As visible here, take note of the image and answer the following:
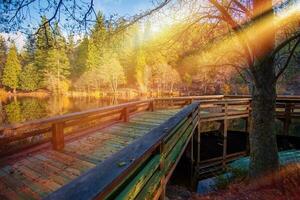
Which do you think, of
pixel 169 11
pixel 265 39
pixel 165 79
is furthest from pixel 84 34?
pixel 165 79

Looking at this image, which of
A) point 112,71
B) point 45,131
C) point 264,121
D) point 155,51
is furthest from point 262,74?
point 112,71

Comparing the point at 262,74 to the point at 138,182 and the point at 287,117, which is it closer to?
the point at 138,182

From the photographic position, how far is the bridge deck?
3076 millimetres

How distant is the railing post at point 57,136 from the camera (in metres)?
4.69

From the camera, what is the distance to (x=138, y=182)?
1.72 m

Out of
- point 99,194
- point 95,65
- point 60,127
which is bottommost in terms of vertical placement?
point 60,127

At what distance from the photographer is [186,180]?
7855 millimetres

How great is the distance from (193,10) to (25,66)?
45.8m

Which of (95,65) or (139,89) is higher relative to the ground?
(95,65)

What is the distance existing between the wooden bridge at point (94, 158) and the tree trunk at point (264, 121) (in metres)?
1.53

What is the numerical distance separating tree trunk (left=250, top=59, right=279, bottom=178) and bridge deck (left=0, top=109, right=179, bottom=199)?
10.1ft

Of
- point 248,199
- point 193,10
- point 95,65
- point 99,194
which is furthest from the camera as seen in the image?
point 95,65

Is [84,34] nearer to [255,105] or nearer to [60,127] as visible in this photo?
[60,127]

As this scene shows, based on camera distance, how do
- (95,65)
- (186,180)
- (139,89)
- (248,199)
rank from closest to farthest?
(248,199) < (186,180) < (95,65) < (139,89)
